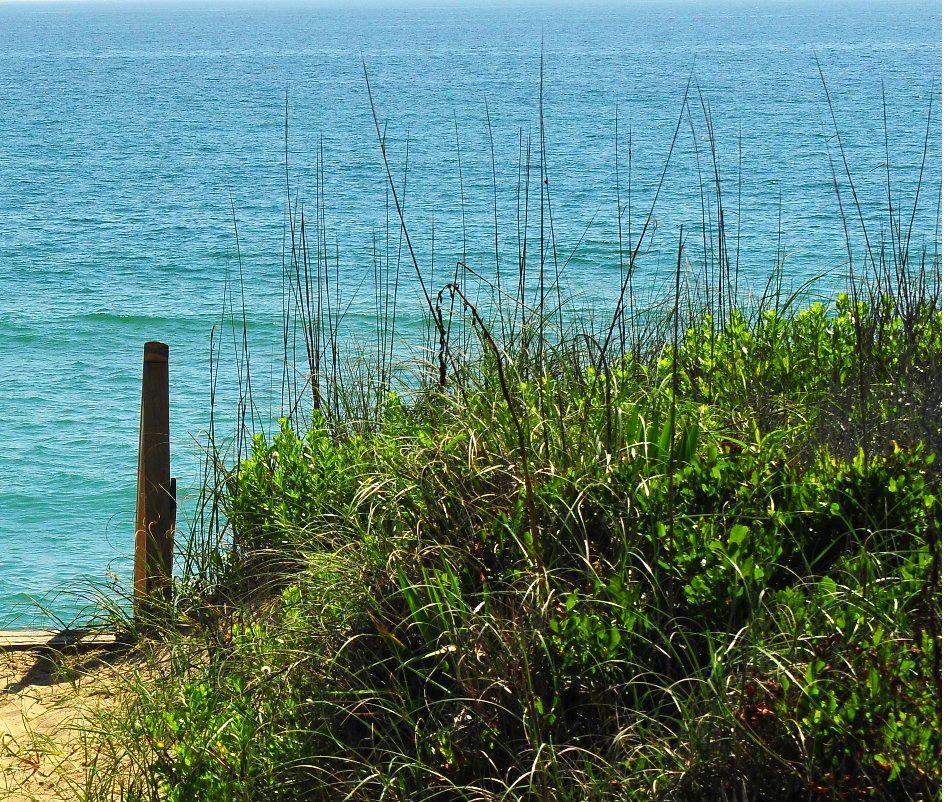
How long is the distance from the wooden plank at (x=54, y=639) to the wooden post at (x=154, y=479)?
28cm

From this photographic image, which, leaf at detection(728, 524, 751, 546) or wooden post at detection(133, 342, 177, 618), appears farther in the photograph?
wooden post at detection(133, 342, 177, 618)

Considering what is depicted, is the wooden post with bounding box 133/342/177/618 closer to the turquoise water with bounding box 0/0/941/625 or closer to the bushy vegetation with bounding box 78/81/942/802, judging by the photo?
the turquoise water with bounding box 0/0/941/625

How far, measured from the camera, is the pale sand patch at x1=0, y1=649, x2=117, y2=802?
3.35 metres

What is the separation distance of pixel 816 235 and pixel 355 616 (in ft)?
48.9

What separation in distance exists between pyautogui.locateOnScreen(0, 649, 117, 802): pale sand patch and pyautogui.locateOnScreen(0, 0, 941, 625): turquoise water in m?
0.37

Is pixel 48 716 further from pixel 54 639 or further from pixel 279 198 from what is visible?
pixel 279 198

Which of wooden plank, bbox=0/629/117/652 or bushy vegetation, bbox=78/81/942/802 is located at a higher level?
bushy vegetation, bbox=78/81/942/802

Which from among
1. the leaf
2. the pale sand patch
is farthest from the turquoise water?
the leaf

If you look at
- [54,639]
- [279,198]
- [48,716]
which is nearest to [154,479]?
[54,639]

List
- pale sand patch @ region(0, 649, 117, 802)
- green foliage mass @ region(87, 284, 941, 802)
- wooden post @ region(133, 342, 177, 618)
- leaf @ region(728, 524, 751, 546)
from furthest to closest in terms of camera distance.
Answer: wooden post @ region(133, 342, 177, 618)
pale sand patch @ region(0, 649, 117, 802)
leaf @ region(728, 524, 751, 546)
green foliage mass @ region(87, 284, 941, 802)

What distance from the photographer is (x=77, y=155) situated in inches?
1148

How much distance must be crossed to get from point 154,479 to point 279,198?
59.2 feet

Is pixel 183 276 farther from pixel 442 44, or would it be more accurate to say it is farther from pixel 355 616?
pixel 442 44

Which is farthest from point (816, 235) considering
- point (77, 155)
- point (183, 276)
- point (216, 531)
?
point (77, 155)
